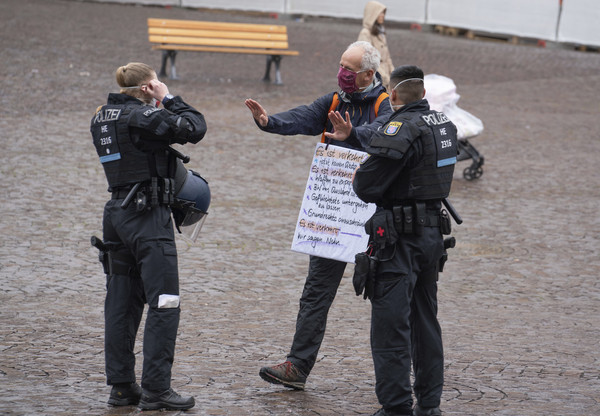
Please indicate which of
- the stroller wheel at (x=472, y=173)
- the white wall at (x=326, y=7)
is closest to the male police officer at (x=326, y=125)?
the stroller wheel at (x=472, y=173)

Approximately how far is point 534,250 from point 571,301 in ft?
4.67

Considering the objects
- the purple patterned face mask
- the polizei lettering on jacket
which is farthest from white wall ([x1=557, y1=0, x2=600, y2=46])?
the polizei lettering on jacket

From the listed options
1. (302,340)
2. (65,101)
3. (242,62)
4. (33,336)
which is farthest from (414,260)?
(242,62)

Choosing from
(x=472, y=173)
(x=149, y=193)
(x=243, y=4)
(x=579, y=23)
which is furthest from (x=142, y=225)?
(x=243, y=4)

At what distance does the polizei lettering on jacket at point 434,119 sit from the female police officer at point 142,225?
1.21 m

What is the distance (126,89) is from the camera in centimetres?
529

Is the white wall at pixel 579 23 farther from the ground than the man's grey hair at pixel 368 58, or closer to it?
farther from the ground

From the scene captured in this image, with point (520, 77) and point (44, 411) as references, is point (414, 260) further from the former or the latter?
point (520, 77)

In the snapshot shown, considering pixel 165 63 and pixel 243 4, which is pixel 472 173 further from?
pixel 243 4

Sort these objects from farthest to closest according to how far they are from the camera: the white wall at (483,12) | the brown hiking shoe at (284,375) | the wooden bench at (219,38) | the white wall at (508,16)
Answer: the white wall at (508,16) → the white wall at (483,12) → the wooden bench at (219,38) → the brown hiking shoe at (284,375)

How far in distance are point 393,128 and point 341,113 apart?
1.03 m

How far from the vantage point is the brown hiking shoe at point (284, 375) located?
568 centimetres

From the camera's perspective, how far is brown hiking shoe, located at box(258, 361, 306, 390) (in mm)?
5676

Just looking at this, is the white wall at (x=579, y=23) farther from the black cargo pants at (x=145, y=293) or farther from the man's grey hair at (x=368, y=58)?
→ the black cargo pants at (x=145, y=293)
